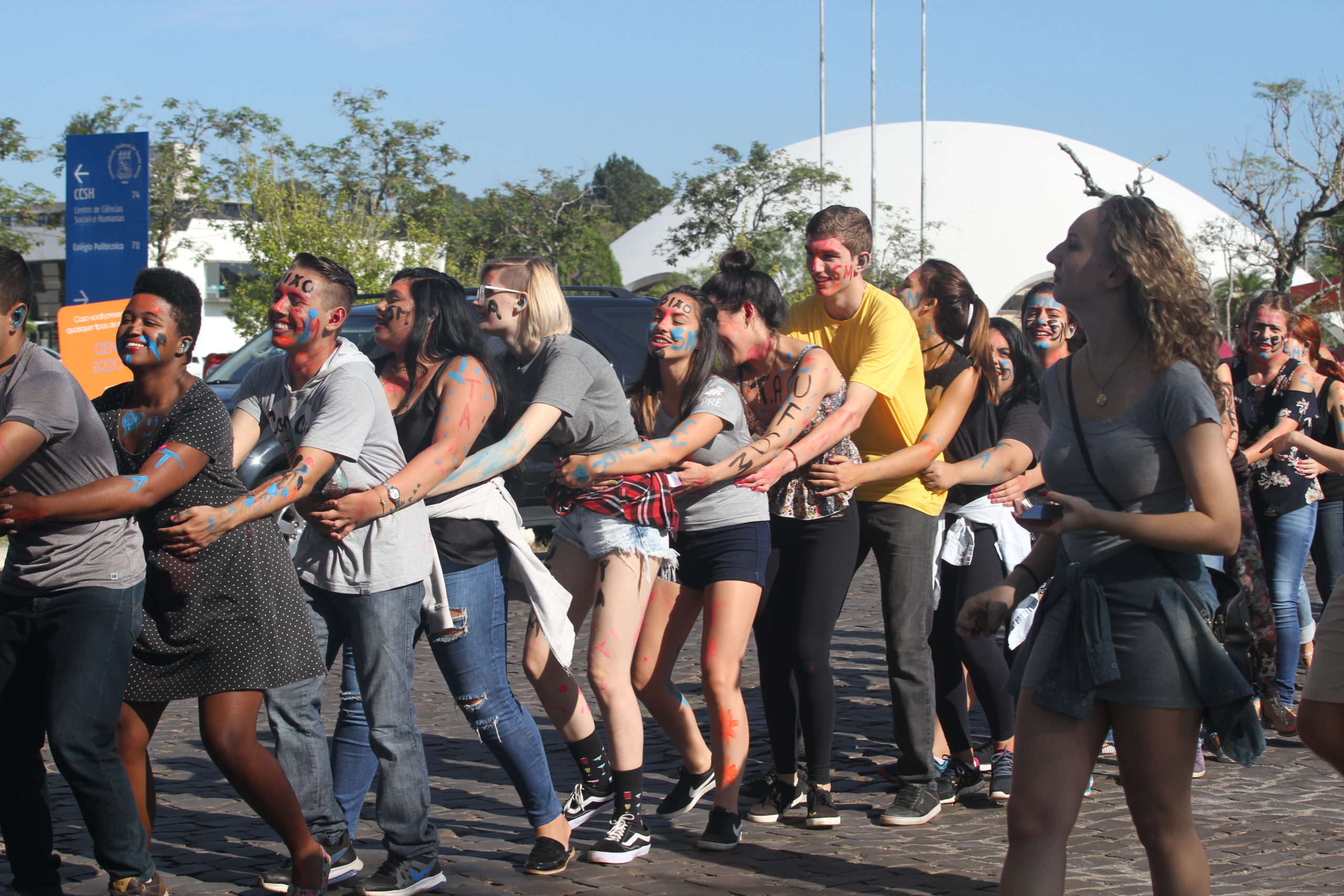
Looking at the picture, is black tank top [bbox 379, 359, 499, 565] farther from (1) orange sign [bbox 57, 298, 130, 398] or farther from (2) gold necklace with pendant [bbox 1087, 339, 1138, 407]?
(1) orange sign [bbox 57, 298, 130, 398]

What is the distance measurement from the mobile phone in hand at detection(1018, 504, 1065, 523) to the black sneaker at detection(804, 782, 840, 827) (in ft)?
6.44

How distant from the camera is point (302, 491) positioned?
140 inches

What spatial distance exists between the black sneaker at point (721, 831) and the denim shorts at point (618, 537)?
83cm

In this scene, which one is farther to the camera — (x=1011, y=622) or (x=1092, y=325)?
(x=1011, y=622)

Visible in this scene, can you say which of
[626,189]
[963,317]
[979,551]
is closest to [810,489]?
[979,551]

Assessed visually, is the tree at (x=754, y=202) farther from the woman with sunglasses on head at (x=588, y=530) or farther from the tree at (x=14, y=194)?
the woman with sunglasses on head at (x=588, y=530)

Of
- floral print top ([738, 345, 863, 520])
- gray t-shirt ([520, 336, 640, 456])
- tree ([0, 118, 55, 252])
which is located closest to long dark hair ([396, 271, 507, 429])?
gray t-shirt ([520, 336, 640, 456])

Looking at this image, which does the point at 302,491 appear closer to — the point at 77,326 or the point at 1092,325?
the point at 1092,325

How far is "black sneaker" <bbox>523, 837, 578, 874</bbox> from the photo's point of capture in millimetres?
4027

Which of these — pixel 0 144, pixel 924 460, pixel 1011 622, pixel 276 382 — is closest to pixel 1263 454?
pixel 1011 622

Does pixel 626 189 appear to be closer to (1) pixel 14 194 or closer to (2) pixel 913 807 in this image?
(1) pixel 14 194

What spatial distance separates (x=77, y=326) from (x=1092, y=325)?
357 inches

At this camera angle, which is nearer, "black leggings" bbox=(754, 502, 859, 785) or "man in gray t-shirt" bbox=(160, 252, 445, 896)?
"man in gray t-shirt" bbox=(160, 252, 445, 896)

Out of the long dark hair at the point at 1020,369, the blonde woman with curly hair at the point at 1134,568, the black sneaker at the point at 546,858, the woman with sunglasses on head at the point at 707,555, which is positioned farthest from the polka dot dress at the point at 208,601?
the long dark hair at the point at 1020,369
